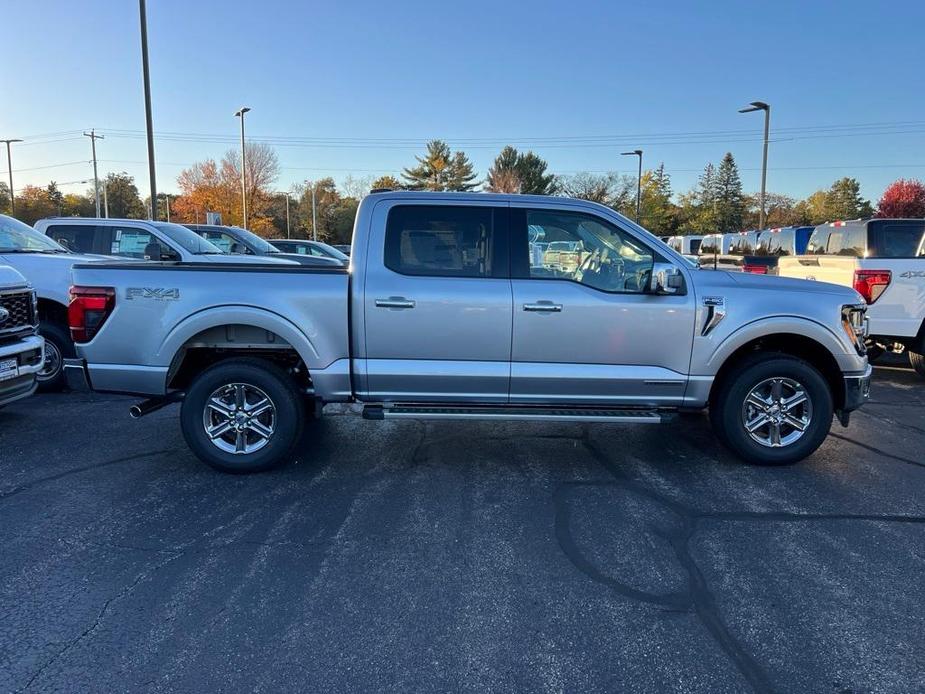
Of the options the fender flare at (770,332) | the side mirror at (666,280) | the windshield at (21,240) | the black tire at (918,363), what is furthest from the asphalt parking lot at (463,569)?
the black tire at (918,363)

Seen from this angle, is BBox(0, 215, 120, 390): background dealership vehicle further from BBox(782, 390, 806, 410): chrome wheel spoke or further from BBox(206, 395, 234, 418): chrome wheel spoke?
BBox(782, 390, 806, 410): chrome wheel spoke

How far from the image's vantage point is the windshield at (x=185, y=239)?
9812 mm

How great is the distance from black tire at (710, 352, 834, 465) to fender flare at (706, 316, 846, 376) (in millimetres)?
216

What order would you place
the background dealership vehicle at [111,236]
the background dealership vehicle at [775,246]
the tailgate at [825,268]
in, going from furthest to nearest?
the background dealership vehicle at [775,246] < the background dealership vehicle at [111,236] < the tailgate at [825,268]

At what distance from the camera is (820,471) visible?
16.1 feet

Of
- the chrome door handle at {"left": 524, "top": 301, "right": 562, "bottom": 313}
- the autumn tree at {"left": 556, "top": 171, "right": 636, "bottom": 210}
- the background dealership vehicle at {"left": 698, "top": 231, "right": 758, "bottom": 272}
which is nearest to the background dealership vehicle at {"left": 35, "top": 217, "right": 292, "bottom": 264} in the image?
the chrome door handle at {"left": 524, "top": 301, "right": 562, "bottom": 313}

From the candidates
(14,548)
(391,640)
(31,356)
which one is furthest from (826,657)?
(31,356)

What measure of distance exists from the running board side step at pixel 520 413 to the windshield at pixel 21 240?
5.43 m

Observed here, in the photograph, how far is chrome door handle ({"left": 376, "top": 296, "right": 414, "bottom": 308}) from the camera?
460 centimetres

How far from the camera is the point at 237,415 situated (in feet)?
15.6

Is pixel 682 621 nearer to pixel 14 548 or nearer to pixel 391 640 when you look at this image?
pixel 391 640

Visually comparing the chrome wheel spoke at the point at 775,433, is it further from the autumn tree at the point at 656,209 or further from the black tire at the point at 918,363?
the autumn tree at the point at 656,209

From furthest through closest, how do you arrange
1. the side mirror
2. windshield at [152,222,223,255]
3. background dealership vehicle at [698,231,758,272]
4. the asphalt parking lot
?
background dealership vehicle at [698,231,758,272]
windshield at [152,222,223,255]
the side mirror
the asphalt parking lot

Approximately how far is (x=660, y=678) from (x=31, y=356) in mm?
5709
